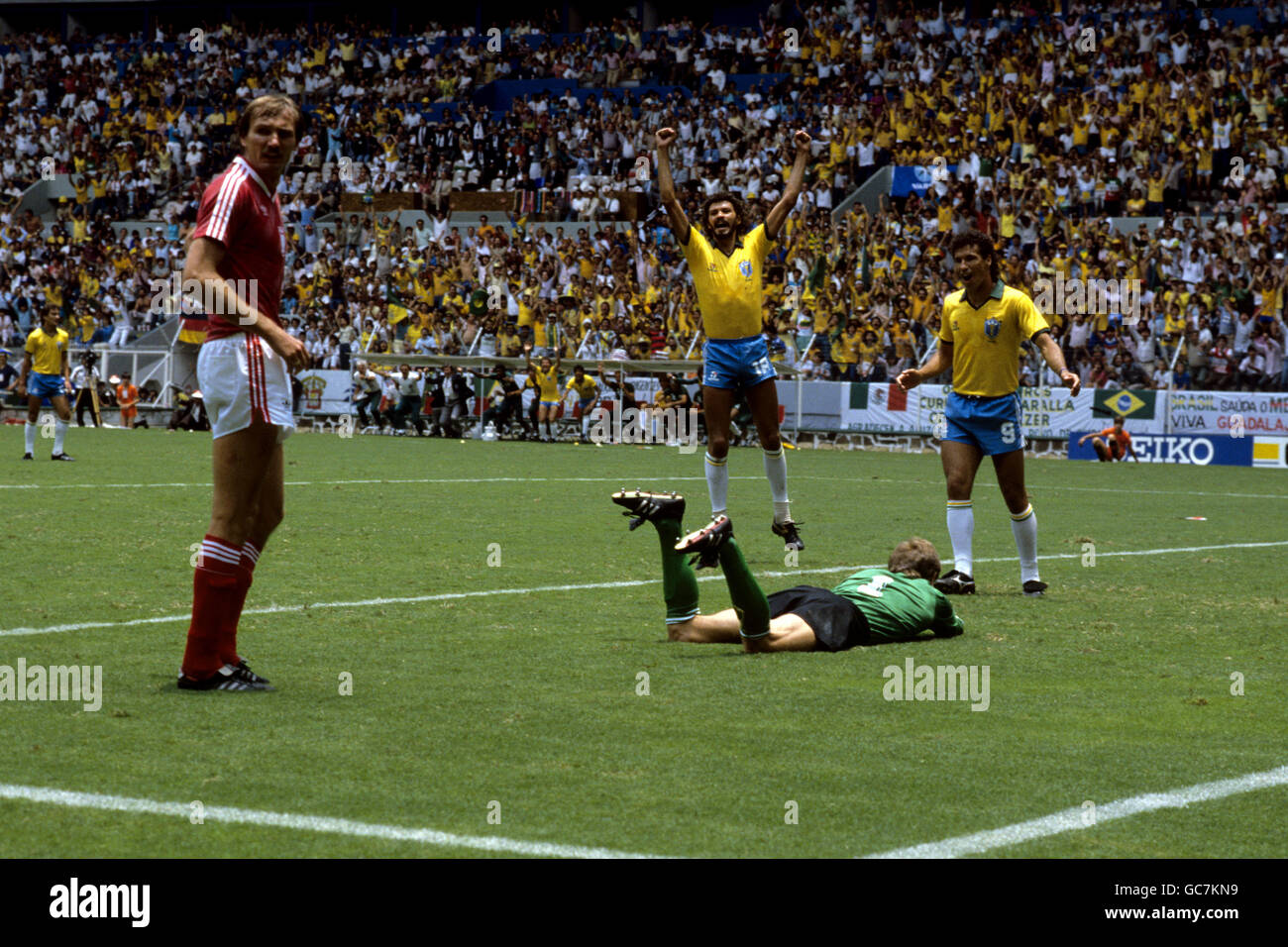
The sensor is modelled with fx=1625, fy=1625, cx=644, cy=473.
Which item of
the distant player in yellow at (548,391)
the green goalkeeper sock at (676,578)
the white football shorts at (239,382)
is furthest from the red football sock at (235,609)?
the distant player in yellow at (548,391)

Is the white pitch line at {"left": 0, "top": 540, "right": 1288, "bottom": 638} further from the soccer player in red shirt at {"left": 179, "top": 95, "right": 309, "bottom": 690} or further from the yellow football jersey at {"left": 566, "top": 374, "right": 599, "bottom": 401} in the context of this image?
the yellow football jersey at {"left": 566, "top": 374, "right": 599, "bottom": 401}

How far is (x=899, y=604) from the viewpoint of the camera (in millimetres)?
7711

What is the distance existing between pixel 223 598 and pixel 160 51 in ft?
165

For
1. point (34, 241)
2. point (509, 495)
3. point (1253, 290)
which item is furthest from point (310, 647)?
point (34, 241)

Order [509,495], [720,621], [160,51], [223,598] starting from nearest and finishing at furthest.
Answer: [223,598] → [720,621] → [509,495] → [160,51]

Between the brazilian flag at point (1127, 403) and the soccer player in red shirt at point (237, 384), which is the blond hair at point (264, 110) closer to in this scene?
the soccer player in red shirt at point (237, 384)

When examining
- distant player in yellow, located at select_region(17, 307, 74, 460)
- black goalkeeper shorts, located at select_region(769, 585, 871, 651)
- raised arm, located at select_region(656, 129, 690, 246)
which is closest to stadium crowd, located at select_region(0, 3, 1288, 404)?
distant player in yellow, located at select_region(17, 307, 74, 460)

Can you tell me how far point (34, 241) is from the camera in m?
46.4

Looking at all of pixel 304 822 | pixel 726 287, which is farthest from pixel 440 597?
pixel 304 822

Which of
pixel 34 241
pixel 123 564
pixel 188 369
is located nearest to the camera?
pixel 123 564

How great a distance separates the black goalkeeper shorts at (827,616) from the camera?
7449 mm

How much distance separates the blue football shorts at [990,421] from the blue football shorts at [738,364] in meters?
2.03

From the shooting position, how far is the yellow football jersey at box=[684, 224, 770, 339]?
1175 cm
